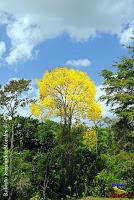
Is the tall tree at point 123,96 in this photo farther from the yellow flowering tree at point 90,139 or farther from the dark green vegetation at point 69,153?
the yellow flowering tree at point 90,139

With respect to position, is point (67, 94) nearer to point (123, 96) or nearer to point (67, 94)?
point (67, 94)

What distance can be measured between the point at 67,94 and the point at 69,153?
359cm

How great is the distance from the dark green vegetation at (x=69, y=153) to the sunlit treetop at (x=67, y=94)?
1.02m

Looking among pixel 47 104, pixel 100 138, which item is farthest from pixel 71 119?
pixel 100 138

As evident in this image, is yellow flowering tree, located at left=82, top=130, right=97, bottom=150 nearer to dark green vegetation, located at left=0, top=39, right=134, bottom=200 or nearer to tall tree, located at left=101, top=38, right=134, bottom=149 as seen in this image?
dark green vegetation, located at left=0, top=39, right=134, bottom=200

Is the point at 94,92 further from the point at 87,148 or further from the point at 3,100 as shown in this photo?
the point at 3,100

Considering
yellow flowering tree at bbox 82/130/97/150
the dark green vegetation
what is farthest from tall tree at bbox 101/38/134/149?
yellow flowering tree at bbox 82/130/97/150

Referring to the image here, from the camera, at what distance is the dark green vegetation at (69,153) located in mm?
21688

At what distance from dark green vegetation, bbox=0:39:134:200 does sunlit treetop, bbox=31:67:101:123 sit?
1.02 m

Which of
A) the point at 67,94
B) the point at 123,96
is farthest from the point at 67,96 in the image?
the point at 123,96

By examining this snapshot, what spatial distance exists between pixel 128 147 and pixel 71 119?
7.21m

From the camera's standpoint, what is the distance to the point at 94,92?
28.0 meters

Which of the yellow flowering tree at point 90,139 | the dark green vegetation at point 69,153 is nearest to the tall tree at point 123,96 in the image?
the dark green vegetation at point 69,153

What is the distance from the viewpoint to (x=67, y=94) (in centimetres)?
2803
